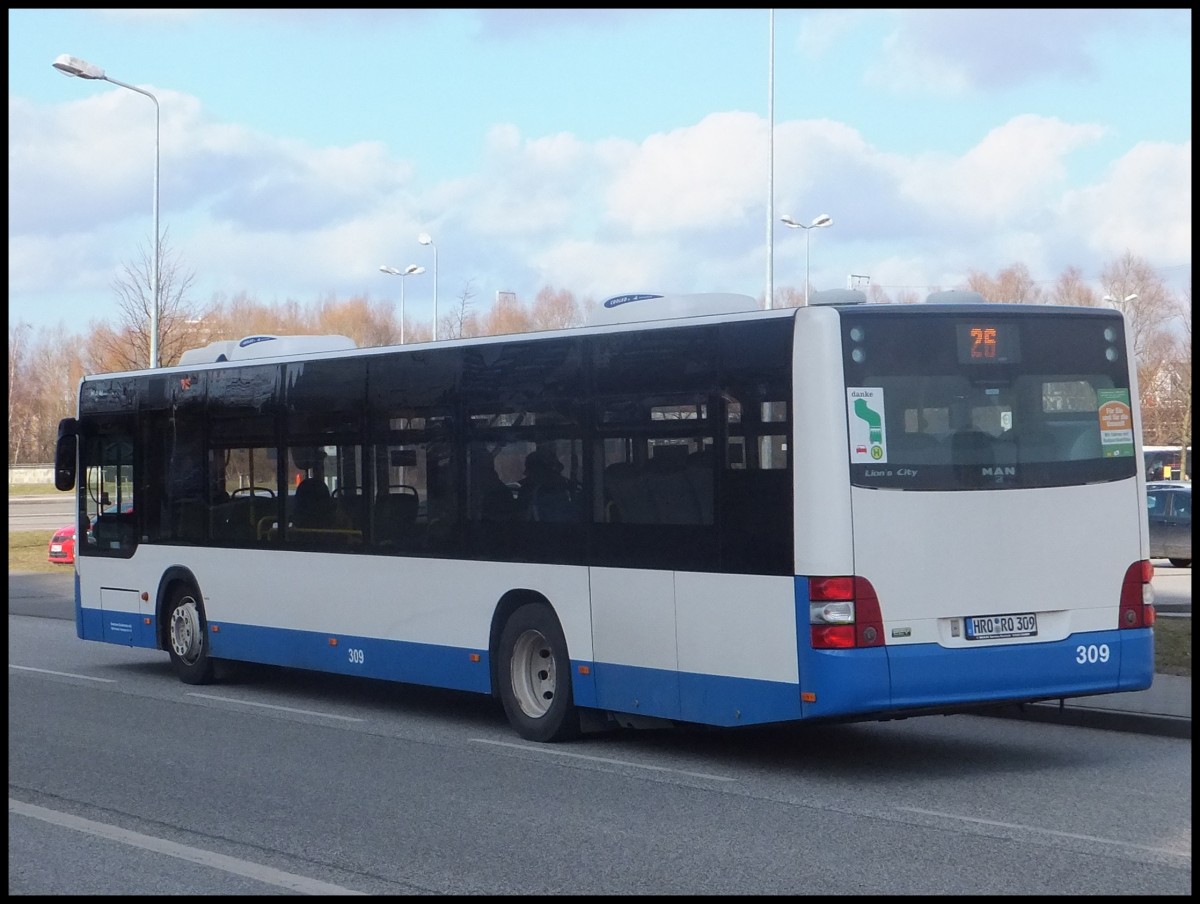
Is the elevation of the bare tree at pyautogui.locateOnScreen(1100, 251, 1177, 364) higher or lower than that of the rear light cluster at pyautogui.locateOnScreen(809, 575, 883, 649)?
higher

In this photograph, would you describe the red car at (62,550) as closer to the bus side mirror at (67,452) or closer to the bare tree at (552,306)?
the bus side mirror at (67,452)

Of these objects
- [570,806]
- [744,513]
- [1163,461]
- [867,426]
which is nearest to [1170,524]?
[744,513]

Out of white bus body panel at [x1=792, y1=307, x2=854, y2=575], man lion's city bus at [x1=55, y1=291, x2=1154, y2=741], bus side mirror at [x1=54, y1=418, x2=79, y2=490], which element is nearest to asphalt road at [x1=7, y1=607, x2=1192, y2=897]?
man lion's city bus at [x1=55, y1=291, x2=1154, y2=741]

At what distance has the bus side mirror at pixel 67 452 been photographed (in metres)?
17.0

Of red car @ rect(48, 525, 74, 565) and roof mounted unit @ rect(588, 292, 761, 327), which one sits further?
red car @ rect(48, 525, 74, 565)

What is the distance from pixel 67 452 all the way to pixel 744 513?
371 inches

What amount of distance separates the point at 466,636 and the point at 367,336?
220 feet

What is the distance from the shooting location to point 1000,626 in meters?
9.91

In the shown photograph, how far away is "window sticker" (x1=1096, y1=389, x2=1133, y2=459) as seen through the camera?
1034 cm

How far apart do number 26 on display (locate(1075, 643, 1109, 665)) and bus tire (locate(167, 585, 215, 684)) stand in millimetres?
8336

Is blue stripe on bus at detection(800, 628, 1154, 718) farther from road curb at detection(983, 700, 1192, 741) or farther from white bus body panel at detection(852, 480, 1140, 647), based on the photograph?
road curb at detection(983, 700, 1192, 741)

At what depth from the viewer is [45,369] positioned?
4833 inches

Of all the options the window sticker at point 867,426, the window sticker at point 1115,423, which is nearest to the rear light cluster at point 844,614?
the window sticker at point 867,426

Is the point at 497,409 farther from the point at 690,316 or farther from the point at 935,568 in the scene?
the point at 935,568
